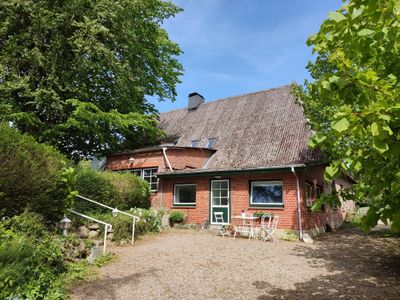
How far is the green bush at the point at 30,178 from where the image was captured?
6246 mm

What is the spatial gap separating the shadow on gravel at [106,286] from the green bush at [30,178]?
92.2 inches

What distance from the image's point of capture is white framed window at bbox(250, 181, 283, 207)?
44.7 feet

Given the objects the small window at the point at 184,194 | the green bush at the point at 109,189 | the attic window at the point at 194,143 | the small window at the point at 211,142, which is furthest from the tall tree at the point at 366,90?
the attic window at the point at 194,143

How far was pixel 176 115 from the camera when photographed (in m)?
24.1

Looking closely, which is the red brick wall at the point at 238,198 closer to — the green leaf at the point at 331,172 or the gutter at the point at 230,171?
the gutter at the point at 230,171

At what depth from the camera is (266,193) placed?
14.0m

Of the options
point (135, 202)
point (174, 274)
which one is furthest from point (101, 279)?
point (135, 202)

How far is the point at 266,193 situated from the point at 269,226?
5.47 ft

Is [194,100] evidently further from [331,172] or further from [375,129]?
[375,129]

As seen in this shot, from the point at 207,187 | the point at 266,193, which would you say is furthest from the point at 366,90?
the point at 207,187

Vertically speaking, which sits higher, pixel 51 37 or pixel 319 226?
pixel 51 37

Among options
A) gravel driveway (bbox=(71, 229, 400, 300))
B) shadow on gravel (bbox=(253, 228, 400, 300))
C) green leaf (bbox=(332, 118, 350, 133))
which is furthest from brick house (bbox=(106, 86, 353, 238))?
green leaf (bbox=(332, 118, 350, 133))

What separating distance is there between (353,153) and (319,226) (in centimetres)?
1342

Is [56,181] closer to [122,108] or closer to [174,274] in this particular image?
[174,274]
